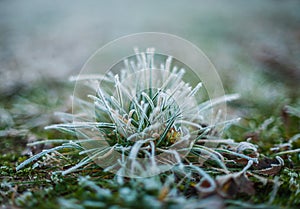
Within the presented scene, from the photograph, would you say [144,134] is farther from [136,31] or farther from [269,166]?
[136,31]

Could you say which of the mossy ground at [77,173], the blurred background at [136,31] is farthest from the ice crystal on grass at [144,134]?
the blurred background at [136,31]

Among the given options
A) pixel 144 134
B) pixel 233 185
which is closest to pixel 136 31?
pixel 144 134

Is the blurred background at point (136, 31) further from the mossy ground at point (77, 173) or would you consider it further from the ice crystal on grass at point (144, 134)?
the ice crystal on grass at point (144, 134)

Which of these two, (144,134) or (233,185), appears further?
(144,134)

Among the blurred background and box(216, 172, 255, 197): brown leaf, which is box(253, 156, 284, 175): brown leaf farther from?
the blurred background

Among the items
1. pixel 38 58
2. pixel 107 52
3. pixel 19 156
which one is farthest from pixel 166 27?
pixel 19 156

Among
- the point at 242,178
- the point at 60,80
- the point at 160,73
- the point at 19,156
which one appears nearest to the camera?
the point at 242,178

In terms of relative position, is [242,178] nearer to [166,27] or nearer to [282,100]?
[282,100]

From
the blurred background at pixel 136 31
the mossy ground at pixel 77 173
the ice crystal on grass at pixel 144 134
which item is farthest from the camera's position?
the blurred background at pixel 136 31

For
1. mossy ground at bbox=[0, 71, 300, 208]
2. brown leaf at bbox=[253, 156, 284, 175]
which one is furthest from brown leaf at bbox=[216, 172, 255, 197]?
brown leaf at bbox=[253, 156, 284, 175]
